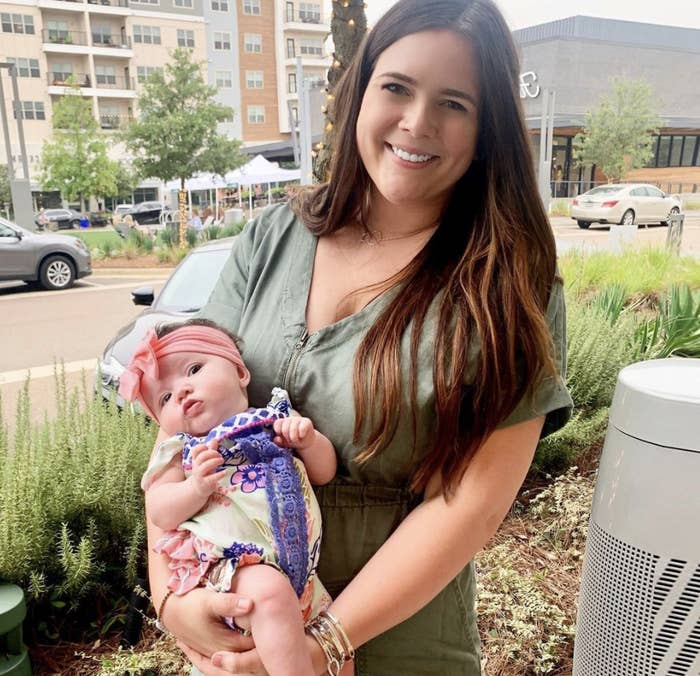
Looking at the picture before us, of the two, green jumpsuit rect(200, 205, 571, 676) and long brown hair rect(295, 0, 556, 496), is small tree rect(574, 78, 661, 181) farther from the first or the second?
green jumpsuit rect(200, 205, 571, 676)

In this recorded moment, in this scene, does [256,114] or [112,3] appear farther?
[256,114]

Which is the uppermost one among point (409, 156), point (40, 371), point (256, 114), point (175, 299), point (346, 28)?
point (256, 114)

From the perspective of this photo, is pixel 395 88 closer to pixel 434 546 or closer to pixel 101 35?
pixel 434 546

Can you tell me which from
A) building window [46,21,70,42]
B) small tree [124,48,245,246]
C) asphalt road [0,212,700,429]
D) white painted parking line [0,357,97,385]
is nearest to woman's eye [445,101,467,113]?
asphalt road [0,212,700,429]

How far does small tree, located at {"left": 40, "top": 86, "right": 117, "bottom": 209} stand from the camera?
28469 mm

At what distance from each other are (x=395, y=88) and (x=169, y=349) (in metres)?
0.72

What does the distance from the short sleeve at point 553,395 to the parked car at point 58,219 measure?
36.5 m

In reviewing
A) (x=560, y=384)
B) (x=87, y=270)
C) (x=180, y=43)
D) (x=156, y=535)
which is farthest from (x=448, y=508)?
(x=180, y=43)

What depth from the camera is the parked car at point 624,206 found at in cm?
2169

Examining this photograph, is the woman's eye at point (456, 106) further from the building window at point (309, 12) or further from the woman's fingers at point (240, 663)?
the building window at point (309, 12)

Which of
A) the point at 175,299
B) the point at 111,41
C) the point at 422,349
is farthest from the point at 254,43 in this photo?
the point at 422,349

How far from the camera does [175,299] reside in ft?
17.9

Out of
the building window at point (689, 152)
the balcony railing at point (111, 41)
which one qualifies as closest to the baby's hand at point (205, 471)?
the building window at point (689, 152)

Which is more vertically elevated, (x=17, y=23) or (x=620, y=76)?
(x=17, y=23)
